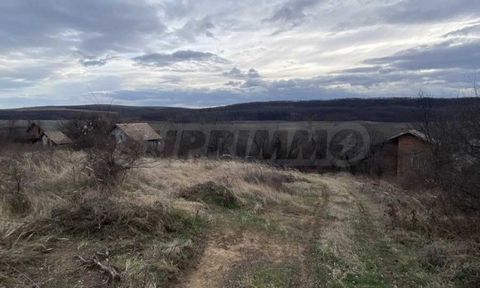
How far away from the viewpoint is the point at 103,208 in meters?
7.75

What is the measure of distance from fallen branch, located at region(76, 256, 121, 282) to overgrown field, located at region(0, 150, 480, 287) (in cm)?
1

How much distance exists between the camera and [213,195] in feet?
39.9

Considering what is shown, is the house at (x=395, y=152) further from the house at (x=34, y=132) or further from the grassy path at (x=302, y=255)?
the house at (x=34, y=132)

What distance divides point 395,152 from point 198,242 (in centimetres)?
3588

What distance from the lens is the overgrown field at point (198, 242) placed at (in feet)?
19.2

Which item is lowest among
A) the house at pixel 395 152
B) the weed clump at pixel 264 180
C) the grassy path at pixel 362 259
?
the house at pixel 395 152

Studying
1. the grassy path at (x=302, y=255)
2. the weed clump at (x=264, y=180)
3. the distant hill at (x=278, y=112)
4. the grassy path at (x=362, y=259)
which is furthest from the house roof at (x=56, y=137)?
the grassy path at (x=362, y=259)

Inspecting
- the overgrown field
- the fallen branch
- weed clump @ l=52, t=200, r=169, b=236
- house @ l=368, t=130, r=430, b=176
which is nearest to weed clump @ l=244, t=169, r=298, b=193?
the overgrown field

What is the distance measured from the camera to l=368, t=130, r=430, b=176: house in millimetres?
37062

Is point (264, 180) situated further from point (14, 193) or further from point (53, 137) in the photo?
point (53, 137)

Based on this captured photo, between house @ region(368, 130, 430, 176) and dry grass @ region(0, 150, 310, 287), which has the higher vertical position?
dry grass @ region(0, 150, 310, 287)

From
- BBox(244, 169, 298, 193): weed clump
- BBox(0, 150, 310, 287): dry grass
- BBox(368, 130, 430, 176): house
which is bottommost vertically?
BBox(368, 130, 430, 176): house

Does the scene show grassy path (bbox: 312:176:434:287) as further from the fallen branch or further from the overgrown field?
the fallen branch

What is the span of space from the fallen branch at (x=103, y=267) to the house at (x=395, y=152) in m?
32.9
